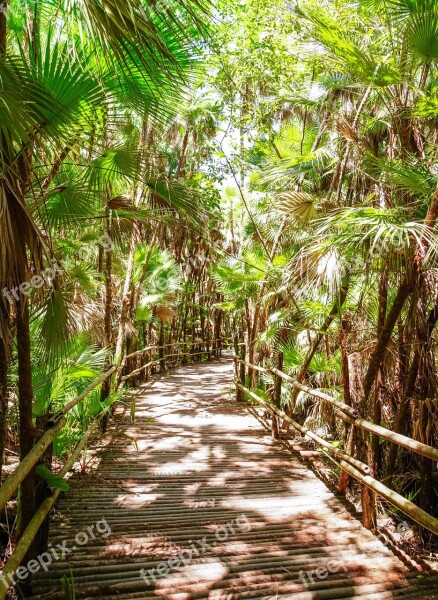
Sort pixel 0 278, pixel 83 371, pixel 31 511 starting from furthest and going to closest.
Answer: pixel 83 371 → pixel 31 511 → pixel 0 278

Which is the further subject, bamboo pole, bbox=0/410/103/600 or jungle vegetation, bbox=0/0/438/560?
jungle vegetation, bbox=0/0/438/560

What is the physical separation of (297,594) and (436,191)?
7.73 feet

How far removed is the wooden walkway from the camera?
2.35m

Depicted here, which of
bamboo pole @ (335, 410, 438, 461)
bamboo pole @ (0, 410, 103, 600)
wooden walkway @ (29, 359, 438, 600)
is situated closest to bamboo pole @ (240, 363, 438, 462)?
bamboo pole @ (335, 410, 438, 461)

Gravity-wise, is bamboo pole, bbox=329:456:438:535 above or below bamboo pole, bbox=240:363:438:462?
below

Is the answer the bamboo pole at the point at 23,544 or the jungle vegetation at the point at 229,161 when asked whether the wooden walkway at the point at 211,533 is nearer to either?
the bamboo pole at the point at 23,544

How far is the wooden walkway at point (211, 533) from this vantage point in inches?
92.4

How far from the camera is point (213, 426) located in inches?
249

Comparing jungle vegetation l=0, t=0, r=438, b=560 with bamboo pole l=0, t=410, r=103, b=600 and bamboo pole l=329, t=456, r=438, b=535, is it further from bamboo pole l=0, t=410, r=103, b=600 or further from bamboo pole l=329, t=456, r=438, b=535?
bamboo pole l=329, t=456, r=438, b=535

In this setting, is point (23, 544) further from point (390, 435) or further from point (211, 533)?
point (390, 435)

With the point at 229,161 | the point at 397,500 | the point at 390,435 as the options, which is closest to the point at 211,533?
the point at 397,500

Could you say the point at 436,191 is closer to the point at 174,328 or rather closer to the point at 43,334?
the point at 43,334

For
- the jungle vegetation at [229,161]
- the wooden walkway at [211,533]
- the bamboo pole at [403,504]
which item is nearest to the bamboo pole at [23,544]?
the jungle vegetation at [229,161]

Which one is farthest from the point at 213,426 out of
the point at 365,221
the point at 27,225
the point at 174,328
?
the point at 174,328
